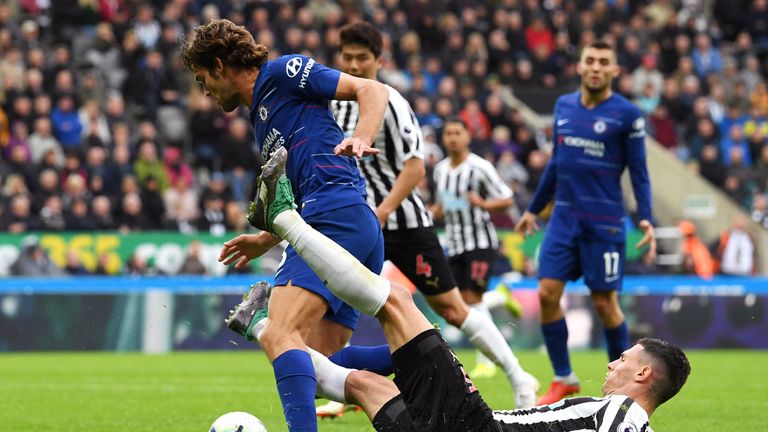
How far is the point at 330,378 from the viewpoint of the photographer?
6.15 metres

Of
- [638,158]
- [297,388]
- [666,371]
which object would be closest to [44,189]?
[638,158]

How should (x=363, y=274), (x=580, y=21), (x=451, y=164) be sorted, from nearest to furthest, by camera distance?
Answer: 1. (x=363, y=274)
2. (x=451, y=164)
3. (x=580, y=21)

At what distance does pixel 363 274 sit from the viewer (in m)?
5.51

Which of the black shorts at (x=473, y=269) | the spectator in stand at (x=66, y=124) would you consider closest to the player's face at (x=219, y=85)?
the black shorts at (x=473, y=269)

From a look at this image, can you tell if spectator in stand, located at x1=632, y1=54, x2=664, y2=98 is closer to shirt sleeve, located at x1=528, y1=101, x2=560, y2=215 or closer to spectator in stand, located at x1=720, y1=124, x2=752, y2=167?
spectator in stand, located at x1=720, y1=124, x2=752, y2=167

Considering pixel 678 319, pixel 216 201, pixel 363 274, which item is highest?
pixel 363 274

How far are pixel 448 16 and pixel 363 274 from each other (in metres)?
19.2

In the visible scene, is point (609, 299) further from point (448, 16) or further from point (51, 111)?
point (448, 16)

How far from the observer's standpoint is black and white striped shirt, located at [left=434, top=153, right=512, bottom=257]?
41.3 ft

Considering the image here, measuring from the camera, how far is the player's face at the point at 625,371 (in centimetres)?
578

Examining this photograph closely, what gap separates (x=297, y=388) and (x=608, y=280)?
13.7 ft

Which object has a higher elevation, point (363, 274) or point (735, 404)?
point (363, 274)

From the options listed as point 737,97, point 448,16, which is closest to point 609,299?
point 448,16

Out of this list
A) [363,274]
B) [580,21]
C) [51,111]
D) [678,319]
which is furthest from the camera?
[580,21]
